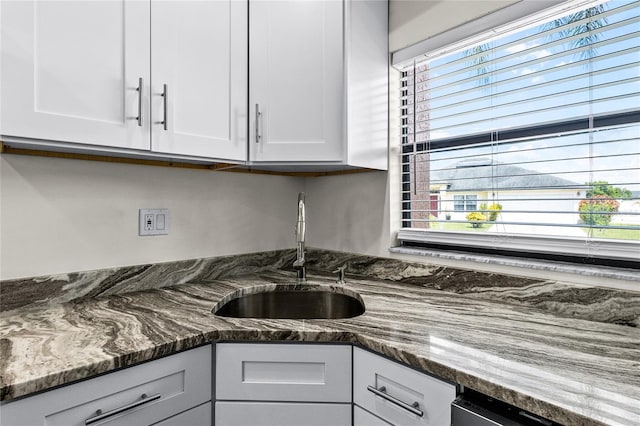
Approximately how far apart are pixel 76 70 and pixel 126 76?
5.5 inches

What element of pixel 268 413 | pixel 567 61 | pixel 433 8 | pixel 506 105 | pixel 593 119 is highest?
pixel 433 8

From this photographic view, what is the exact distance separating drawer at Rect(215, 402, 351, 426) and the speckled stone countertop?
21 centimetres

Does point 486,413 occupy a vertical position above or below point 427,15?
below

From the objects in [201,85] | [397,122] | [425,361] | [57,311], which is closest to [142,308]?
[57,311]

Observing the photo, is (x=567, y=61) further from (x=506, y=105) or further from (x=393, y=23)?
(x=393, y=23)

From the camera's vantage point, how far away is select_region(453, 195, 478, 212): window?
1.52 meters

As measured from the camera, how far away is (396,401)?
0.97 m

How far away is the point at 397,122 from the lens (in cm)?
176

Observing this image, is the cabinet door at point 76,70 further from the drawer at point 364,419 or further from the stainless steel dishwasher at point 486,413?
the stainless steel dishwasher at point 486,413

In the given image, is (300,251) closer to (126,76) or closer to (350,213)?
(350,213)

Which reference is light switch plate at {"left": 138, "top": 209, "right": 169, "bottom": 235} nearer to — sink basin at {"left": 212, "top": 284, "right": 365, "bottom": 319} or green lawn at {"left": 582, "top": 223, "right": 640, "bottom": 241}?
sink basin at {"left": 212, "top": 284, "right": 365, "bottom": 319}

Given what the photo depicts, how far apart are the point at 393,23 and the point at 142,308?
162cm

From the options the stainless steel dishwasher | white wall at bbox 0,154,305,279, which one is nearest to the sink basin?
white wall at bbox 0,154,305,279

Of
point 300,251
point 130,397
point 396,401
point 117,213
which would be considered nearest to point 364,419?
point 396,401
